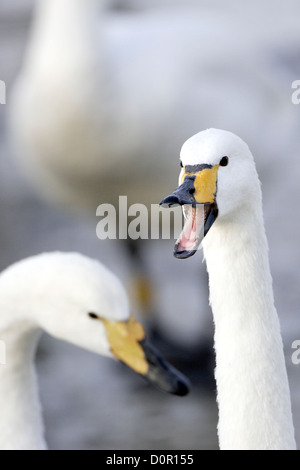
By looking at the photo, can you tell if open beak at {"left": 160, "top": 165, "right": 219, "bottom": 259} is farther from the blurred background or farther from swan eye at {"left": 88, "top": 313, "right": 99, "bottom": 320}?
the blurred background

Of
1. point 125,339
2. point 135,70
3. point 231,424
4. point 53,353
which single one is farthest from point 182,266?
point 231,424

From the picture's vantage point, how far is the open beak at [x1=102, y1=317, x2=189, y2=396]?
2441mm

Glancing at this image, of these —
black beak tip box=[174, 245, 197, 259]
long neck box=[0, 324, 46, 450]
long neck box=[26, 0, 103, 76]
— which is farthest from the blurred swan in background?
black beak tip box=[174, 245, 197, 259]

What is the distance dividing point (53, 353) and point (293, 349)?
89 centimetres

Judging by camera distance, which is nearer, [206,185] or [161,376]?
[206,185]

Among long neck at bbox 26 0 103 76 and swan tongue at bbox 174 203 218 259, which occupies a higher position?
long neck at bbox 26 0 103 76

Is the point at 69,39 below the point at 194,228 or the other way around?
the other way around

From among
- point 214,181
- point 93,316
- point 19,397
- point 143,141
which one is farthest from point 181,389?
point 143,141

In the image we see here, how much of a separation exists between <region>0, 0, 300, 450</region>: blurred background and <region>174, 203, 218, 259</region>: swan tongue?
1637mm

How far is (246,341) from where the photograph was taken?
190 centimetres

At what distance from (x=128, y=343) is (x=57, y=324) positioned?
0.54ft

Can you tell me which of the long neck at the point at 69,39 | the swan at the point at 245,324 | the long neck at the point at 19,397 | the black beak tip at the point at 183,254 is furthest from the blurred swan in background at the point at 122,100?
the black beak tip at the point at 183,254

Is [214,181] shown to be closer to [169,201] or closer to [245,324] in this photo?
[169,201]

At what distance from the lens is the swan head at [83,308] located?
2.38m
